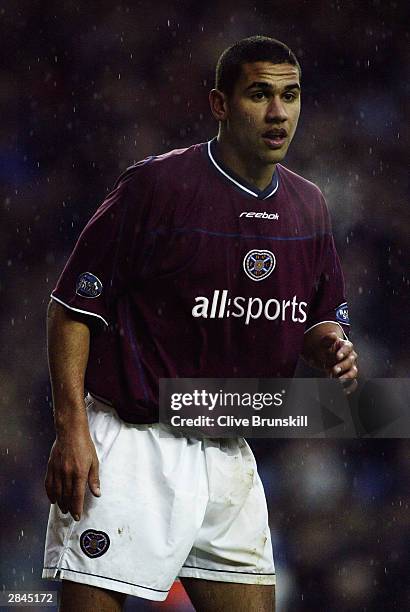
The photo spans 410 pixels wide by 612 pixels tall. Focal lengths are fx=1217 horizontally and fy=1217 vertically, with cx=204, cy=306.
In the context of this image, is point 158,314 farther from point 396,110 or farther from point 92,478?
point 396,110

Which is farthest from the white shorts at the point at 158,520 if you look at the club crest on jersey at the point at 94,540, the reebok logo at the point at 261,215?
the reebok logo at the point at 261,215

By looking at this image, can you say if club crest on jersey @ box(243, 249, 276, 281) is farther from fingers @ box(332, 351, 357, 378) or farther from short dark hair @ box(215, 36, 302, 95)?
short dark hair @ box(215, 36, 302, 95)

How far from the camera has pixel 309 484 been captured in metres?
3.90

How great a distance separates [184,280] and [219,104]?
1.35 feet

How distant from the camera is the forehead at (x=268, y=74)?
8.48ft

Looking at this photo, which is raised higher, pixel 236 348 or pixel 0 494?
pixel 236 348

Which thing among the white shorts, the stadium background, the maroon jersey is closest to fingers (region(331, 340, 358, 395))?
the maroon jersey

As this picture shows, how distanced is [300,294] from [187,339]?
29 cm

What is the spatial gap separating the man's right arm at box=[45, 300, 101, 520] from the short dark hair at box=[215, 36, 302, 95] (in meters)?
0.62

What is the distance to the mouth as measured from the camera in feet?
8.46

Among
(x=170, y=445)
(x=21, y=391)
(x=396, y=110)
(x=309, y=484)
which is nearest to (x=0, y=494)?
(x=21, y=391)

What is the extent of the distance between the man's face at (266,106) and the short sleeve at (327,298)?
11.0 inches

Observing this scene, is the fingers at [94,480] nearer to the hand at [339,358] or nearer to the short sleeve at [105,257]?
Result: the short sleeve at [105,257]

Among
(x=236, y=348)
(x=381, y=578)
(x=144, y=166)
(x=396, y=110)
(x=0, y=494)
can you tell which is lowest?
(x=381, y=578)
